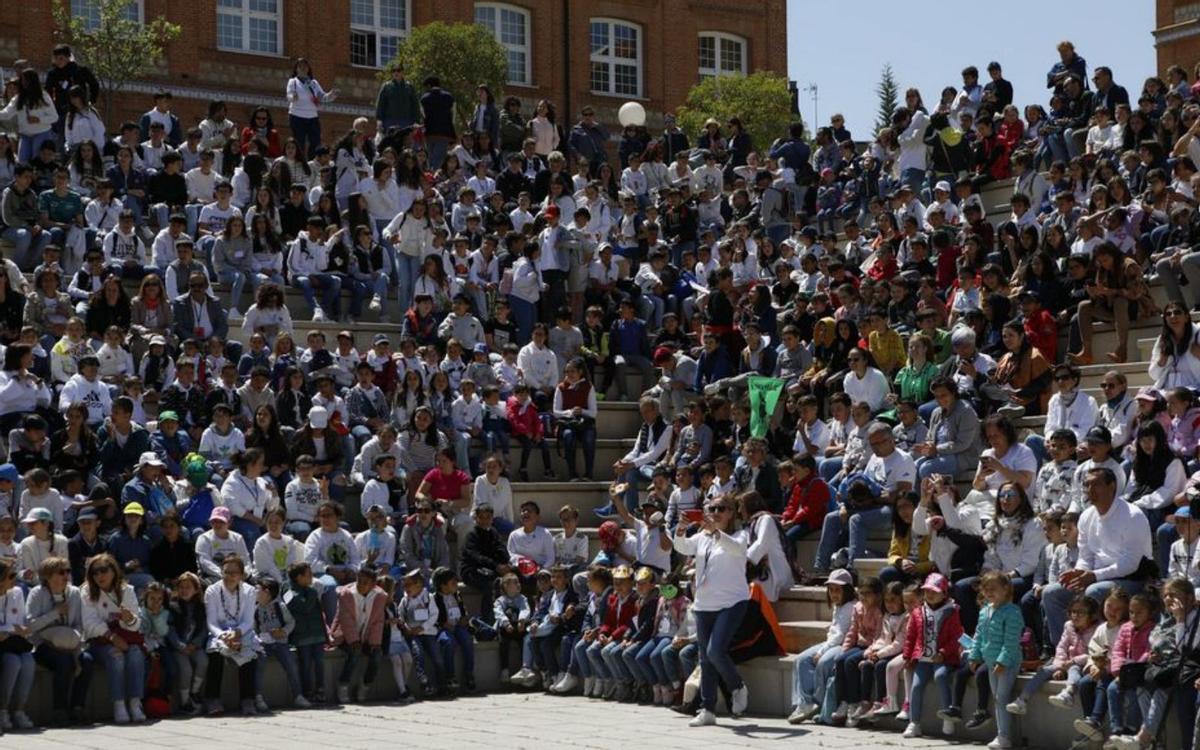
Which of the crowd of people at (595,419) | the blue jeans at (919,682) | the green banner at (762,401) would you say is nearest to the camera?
the blue jeans at (919,682)

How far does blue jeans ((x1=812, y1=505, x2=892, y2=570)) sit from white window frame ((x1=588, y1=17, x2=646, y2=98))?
35.1 m

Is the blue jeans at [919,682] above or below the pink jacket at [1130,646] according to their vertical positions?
below

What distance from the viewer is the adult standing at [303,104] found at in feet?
103

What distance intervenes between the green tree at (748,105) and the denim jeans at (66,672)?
103 ft

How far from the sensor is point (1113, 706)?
14664 millimetres

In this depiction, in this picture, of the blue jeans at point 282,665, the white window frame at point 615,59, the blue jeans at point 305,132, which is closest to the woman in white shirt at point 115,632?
the blue jeans at point 282,665

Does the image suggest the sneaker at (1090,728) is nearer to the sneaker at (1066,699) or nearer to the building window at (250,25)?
the sneaker at (1066,699)

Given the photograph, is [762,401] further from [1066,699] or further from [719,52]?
[719,52]

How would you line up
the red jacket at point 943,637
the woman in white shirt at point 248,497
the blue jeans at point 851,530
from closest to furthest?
1. the red jacket at point 943,637
2. the blue jeans at point 851,530
3. the woman in white shirt at point 248,497

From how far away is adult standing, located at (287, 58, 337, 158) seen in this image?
103ft

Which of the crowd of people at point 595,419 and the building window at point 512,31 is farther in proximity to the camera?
the building window at point 512,31

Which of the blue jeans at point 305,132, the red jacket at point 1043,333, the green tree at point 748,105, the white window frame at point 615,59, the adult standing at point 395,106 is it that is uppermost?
the white window frame at point 615,59

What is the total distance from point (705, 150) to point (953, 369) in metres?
13.7

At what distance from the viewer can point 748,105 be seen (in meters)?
47.9
